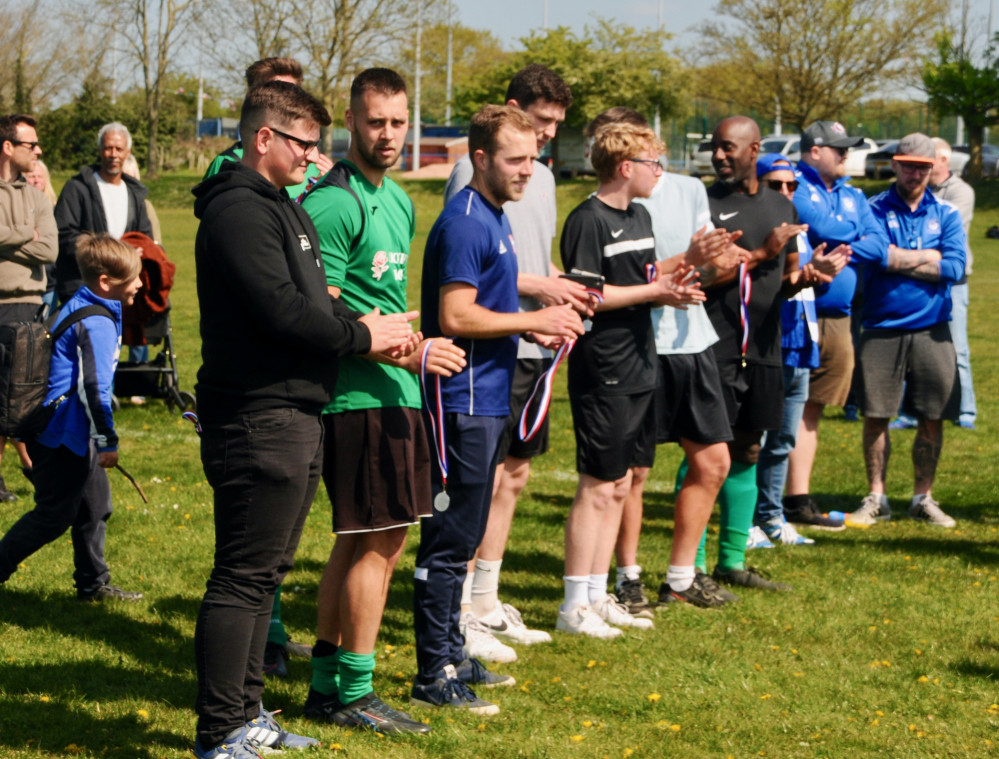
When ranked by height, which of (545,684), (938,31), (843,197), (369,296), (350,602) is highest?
(938,31)

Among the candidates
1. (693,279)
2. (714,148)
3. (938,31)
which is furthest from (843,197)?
(938,31)

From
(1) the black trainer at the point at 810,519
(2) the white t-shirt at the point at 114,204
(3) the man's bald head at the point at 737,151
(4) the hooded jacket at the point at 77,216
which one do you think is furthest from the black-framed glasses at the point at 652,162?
(2) the white t-shirt at the point at 114,204

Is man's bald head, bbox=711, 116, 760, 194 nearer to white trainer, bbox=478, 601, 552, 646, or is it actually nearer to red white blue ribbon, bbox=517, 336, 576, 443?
red white blue ribbon, bbox=517, 336, 576, 443

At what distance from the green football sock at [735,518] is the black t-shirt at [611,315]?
4.18 feet

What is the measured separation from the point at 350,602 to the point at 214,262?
1378 millimetres

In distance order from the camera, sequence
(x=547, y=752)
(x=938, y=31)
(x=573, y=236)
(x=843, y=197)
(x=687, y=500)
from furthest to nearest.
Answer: (x=938, y=31), (x=843, y=197), (x=687, y=500), (x=573, y=236), (x=547, y=752)

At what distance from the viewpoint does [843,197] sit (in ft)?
26.3

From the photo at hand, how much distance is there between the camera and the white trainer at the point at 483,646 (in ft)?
17.3

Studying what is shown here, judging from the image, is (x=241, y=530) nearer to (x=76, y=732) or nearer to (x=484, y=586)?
(x=76, y=732)

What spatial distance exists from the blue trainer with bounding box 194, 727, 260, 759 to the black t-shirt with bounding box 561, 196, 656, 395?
243 cm

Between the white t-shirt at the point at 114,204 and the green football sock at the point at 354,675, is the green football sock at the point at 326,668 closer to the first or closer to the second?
the green football sock at the point at 354,675

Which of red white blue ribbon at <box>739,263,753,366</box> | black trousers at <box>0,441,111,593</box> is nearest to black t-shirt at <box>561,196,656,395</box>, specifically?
red white blue ribbon at <box>739,263,753,366</box>

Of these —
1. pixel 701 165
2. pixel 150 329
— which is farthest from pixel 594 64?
pixel 150 329

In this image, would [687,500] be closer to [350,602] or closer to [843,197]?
[350,602]
